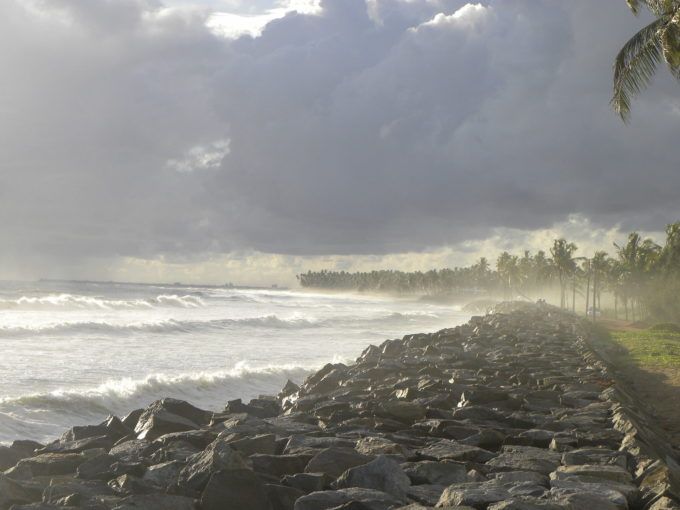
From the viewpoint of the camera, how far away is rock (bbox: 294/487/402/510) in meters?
5.22

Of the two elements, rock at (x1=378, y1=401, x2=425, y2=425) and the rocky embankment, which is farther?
rock at (x1=378, y1=401, x2=425, y2=425)

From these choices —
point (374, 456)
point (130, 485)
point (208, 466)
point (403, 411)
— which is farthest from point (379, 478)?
point (403, 411)

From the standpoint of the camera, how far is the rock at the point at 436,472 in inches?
241

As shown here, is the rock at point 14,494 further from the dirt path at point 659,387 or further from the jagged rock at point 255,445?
the dirt path at point 659,387

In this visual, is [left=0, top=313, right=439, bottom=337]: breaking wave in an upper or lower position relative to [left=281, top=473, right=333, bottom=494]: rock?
lower

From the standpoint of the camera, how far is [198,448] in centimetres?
745

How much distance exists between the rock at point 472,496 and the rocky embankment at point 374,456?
0.04 ft

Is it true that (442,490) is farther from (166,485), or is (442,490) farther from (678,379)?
(678,379)

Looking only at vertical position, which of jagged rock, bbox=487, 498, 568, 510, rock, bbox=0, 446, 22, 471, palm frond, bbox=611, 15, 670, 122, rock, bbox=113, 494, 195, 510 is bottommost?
rock, bbox=0, 446, 22, 471

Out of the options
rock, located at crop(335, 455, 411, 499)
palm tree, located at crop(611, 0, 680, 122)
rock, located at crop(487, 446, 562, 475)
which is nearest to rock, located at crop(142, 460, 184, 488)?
rock, located at crop(335, 455, 411, 499)

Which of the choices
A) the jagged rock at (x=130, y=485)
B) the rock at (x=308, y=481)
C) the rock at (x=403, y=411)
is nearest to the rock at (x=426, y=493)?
the rock at (x=308, y=481)

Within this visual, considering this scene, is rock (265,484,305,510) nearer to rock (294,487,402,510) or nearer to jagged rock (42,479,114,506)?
rock (294,487,402,510)

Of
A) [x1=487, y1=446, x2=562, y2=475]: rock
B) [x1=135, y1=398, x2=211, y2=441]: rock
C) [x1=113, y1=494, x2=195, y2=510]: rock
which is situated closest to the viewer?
[x1=113, y1=494, x2=195, y2=510]: rock

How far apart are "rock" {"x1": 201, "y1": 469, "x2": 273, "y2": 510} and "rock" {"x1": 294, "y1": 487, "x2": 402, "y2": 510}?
312mm
